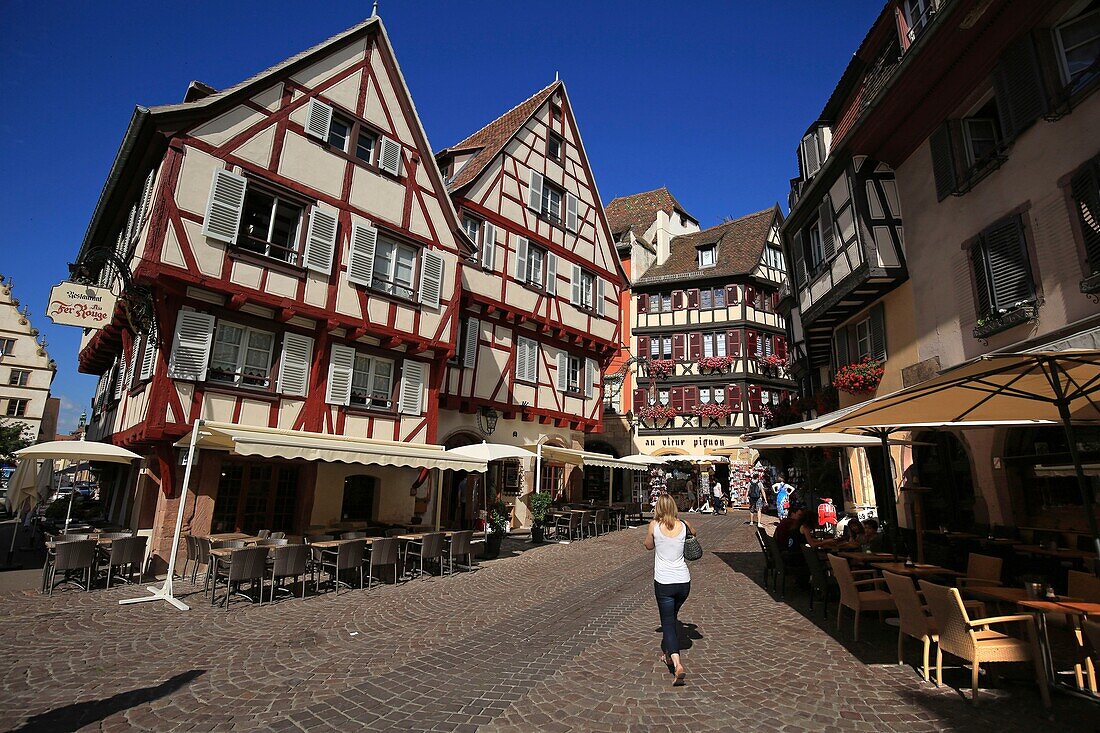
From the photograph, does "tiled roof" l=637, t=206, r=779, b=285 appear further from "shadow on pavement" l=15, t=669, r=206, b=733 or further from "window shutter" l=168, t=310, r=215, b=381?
"shadow on pavement" l=15, t=669, r=206, b=733

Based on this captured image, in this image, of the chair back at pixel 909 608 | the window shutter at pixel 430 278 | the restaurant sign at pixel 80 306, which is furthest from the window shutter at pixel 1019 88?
the restaurant sign at pixel 80 306

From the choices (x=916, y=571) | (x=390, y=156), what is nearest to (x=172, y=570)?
(x=916, y=571)

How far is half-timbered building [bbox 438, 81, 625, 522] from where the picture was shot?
685 inches

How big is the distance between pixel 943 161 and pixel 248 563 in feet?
47.5

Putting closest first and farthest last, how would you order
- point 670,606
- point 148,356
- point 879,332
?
point 670,606
point 148,356
point 879,332

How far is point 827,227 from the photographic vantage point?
1447 cm

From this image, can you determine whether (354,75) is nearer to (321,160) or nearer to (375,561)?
(321,160)

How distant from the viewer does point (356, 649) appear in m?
5.95

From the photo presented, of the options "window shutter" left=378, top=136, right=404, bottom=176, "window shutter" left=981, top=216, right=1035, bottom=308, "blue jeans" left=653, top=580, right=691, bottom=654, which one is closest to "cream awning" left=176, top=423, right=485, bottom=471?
"blue jeans" left=653, top=580, right=691, bottom=654

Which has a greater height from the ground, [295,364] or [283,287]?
[283,287]

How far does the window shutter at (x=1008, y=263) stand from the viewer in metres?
9.23

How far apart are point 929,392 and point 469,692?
5257 mm

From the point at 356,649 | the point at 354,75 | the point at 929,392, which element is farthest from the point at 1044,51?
the point at 354,75

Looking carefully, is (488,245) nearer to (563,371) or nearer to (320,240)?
(563,371)
